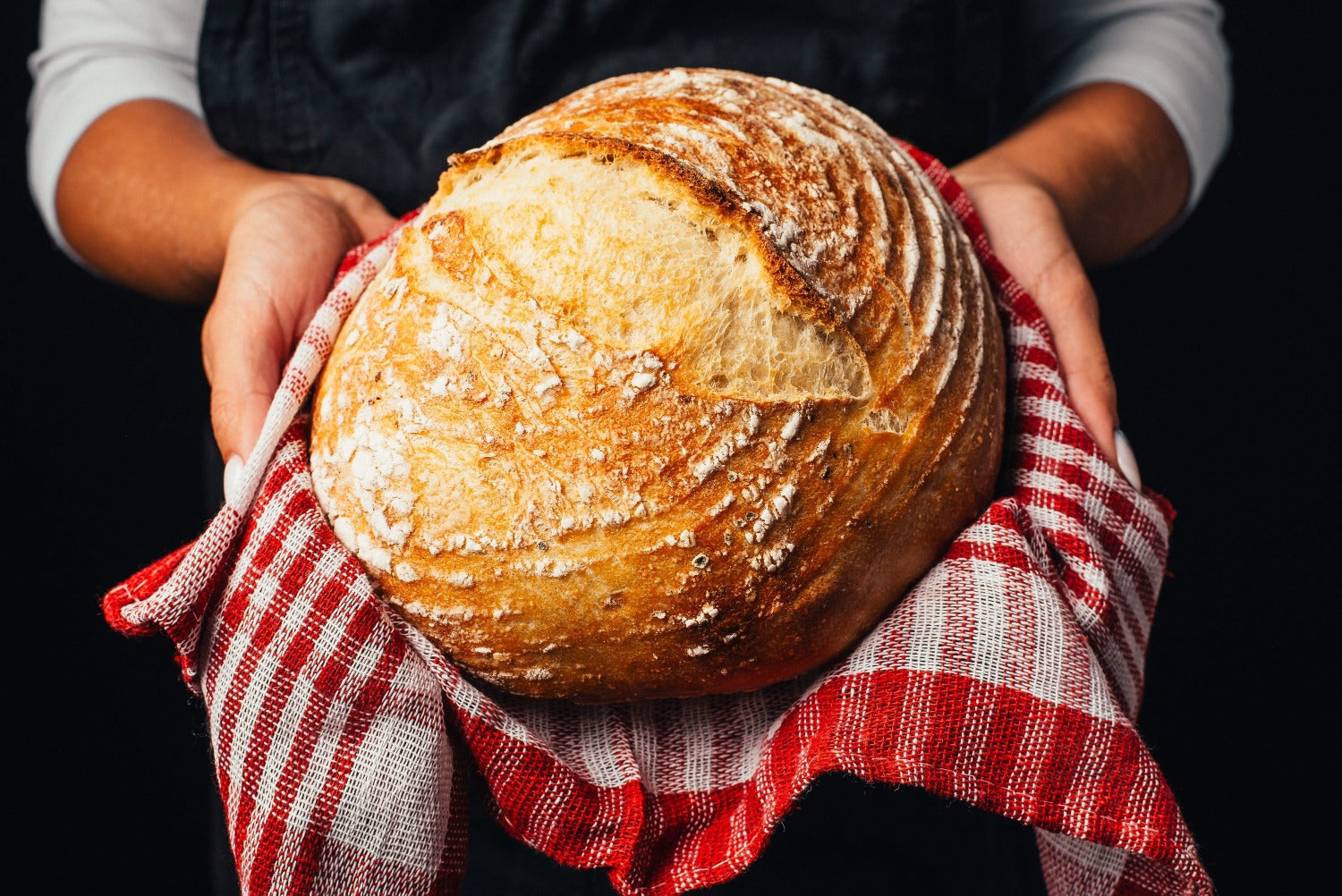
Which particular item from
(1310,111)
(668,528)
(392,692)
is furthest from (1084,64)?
(392,692)

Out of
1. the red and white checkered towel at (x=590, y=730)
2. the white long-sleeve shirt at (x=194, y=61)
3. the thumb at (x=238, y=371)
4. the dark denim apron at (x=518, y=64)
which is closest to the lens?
the red and white checkered towel at (x=590, y=730)

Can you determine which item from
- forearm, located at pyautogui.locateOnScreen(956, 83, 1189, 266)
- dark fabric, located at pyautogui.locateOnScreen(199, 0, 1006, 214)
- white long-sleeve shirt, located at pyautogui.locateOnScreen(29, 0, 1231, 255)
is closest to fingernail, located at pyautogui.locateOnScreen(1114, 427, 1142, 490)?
forearm, located at pyautogui.locateOnScreen(956, 83, 1189, 266)

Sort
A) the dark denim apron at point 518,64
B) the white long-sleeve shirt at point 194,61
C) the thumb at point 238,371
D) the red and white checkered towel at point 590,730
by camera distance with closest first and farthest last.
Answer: the red and white checkered towel at point 590,730
the thumb at point 238,371
the dark denim apron at point 518,64
the white long-sleeve shirt at point 194,61

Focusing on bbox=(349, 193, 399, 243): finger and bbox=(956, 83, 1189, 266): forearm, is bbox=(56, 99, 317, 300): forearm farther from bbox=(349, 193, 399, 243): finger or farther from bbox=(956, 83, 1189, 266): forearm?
bbox=(956, 83, 1189, 266): forearm

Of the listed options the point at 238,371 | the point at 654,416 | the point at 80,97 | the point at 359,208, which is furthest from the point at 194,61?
the point at 654,416

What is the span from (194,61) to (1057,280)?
3.63ft

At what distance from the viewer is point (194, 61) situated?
134cm

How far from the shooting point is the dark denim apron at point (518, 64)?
1091 millimetres

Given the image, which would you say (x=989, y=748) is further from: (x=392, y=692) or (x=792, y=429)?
(x=392, y=692)

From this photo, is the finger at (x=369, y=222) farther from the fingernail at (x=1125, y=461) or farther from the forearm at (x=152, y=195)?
the fingernail at (x=1125, y=461)

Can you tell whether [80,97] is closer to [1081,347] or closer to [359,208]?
[359,208]

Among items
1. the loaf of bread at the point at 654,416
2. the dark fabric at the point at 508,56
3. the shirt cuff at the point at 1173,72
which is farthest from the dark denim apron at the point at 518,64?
the loaf of bread at the point at 654,416

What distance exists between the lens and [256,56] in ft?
3.64

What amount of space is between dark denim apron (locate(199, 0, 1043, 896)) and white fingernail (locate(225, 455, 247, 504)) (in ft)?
1.43
